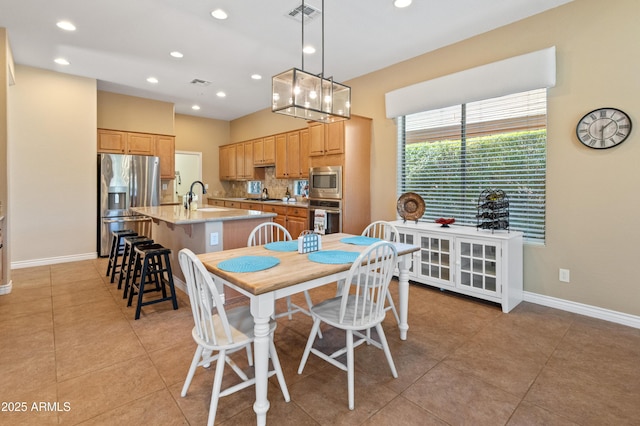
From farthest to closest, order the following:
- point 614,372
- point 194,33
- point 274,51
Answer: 1. point 274,51
2. point 194,33
3. point 614,372

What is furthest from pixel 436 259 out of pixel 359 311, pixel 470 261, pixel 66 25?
pixel 66 25

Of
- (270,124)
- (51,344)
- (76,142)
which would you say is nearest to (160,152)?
(76,142)

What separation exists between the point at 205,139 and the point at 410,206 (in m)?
5.74

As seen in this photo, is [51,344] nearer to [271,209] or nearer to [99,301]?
[99,301]

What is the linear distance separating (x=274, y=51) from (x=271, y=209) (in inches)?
113

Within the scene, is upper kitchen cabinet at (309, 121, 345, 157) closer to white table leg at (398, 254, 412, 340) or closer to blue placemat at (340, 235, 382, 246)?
blue placemat at (340, 235, 382, 246)

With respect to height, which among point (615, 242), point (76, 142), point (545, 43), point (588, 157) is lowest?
point (615, 242)

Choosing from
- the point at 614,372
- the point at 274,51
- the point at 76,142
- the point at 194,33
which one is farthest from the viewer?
the point at 76,142

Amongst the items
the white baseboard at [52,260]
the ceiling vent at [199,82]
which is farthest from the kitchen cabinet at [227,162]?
the white baseboard at [52,260]

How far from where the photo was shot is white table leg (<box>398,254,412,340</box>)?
2438 millimetres

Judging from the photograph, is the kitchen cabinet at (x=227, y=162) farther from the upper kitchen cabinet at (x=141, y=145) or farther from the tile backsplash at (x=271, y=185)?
the upper kitchen cabinet at (x=141, y=145)

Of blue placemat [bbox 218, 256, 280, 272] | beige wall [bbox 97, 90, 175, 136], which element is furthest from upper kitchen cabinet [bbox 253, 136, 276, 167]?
blue placemat [bbox 218, 256, 280, 272]

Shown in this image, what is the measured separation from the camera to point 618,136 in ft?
9.18

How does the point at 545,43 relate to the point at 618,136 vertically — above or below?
above
